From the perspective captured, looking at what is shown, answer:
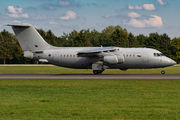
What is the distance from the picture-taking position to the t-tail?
3816 cm

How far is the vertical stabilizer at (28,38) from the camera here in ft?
125

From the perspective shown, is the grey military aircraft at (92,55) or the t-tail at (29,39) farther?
the t-tail at (29,39)

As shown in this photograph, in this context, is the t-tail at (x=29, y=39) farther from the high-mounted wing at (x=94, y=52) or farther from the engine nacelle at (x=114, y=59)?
the engine nacelle at (x=114, y=59)

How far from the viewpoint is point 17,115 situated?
10.8 meters

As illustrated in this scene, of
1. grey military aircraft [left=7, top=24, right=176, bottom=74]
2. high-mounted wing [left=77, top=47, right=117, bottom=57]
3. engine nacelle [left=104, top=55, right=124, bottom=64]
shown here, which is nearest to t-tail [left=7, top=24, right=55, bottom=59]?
grey military aircraft [left=7, top=24, right=176, bottom=74]

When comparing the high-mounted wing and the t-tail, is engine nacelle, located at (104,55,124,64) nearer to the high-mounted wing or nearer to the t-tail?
the high-mounted wing

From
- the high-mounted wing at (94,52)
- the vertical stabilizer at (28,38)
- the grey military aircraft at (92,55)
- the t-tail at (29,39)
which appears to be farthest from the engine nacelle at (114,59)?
the vertical stabilizer at (28,38)

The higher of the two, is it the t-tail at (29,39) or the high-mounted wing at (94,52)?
the t-tail at (29,39)

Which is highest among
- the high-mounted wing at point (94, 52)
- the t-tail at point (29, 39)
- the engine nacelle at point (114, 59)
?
the t-tail at point (29, 39)

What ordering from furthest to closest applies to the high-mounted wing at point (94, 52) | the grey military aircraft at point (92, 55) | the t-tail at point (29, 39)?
the t-tail at point (29, 39), the grey military aircraft at point (92, 55), the high-mounted wing at point (94, 52)

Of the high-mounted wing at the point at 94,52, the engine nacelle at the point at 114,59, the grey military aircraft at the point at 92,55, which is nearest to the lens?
the engine nacelle at the point at 114,59

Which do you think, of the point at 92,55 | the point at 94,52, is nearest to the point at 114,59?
the point at 94,52

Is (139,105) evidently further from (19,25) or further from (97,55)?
(19,25)

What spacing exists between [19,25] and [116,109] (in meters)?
29.3
